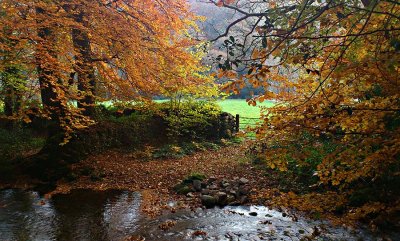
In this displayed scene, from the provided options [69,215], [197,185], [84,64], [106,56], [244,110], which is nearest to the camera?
[69,215]

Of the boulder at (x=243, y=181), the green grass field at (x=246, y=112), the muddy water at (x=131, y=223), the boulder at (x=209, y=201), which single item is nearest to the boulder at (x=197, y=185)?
the boulder at (x=209, y=201)

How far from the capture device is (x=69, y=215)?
7.26m

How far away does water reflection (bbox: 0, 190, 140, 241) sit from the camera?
20.3ft

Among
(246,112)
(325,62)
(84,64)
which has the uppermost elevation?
(84,64)

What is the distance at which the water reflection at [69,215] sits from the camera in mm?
6184

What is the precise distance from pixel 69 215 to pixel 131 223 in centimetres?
166

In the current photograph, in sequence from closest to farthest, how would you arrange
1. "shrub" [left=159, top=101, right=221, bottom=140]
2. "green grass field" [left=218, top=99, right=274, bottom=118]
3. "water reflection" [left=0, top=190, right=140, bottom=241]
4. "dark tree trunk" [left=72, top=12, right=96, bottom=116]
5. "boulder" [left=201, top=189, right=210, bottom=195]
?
"water reflection" [left=0, top=190, right=140, bottom=241] → "boulder" [left=201, top=189, right=210, bottom=195] → "dark tree trunk" [left=72, top=12, right=96, bottom=116] → "shrub" [left=159, top=101, right=221, bottom=140] → "green grass field" [left=218, top=99, right=274, bottom=118]

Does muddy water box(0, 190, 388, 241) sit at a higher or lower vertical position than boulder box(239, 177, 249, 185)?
lower

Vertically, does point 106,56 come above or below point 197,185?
above

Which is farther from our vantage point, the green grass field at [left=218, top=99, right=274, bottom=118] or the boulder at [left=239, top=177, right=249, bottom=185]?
the green grass field at [left=218, top=99, right=274, bottom=118]

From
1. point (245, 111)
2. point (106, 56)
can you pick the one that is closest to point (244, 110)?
point (245, 111)

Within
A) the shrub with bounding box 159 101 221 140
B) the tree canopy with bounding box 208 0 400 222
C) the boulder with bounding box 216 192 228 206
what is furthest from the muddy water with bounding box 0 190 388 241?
the shrub with bounding box 159 101 221 140

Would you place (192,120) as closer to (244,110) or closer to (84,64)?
(84,64)

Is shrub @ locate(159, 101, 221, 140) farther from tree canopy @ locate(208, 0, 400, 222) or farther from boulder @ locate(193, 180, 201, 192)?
tree canopy @ locate(208, 0, 400, 222)
